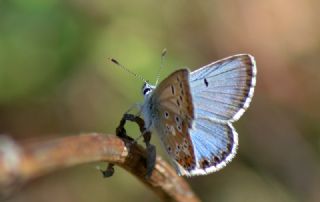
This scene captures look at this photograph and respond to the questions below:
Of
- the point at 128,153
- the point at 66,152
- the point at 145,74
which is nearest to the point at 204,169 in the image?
the point at 128,153

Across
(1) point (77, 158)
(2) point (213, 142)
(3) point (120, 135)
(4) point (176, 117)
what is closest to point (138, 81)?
(2) point (213, 142)

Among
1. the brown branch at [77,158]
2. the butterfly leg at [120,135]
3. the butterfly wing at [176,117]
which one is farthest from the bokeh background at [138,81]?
the brown branch at [77,158]

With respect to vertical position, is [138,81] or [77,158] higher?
[77,158]

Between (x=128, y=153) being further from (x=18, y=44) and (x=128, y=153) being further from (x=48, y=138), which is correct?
(x=18, y=44)

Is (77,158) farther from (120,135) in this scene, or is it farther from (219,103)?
(219,103)

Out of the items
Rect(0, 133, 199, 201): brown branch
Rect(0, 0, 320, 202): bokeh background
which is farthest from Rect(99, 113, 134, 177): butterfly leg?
Rect(0, 0, 320, 202): bokeh background

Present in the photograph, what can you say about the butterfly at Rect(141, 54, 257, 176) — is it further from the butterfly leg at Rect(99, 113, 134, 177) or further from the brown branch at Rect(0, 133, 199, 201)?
the brown branch at Rect(0, 133, 199, 201)
